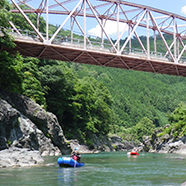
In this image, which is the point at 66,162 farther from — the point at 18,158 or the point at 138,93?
the point at 138,93

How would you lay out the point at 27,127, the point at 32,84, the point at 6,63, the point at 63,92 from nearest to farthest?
1. the point at 6,63
2. the point at 27,127
3. the point at 32,84
4. the point at 63,92

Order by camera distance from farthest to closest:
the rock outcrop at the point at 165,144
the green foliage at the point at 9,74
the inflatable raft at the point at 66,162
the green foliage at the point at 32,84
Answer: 1. the rock outcrop at the point at 165,144
2. the green foliage at the point at 32,84
3. the green foliage at the point at 9,74
4. the inflatable raft at the point at 66,162

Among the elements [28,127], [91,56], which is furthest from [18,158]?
[91,56]

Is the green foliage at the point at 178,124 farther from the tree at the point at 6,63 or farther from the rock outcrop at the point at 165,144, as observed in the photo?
the tree at the point at 6,63

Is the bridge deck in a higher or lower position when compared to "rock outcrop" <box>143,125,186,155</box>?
higher

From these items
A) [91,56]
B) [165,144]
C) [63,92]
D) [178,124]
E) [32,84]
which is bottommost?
[165,144]

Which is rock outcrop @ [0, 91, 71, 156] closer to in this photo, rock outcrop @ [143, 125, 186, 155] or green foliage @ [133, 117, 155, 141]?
rock outcrop @ [143, 125, 186, 155]

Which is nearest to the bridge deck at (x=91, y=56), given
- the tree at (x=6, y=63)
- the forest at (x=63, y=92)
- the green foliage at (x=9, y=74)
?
the forest at (x=63, y=92)

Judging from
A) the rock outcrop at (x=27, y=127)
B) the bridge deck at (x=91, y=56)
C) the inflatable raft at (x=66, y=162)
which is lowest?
the inflatable raft at (x=66, y=162)

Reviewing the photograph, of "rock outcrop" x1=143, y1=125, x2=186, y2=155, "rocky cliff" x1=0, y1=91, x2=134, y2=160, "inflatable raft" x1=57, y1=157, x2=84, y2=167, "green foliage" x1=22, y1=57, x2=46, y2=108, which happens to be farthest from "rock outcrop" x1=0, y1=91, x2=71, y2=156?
"rock outcrop" x1=143, y1=125, x2=186, y2=155

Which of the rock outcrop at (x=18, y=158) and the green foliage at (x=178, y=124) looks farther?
the green foliage at (x=178, y=124)

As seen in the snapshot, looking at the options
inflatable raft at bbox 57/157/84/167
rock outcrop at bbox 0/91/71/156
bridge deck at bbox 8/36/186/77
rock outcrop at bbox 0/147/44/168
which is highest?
bridge deck at bbox 8/36/186/77


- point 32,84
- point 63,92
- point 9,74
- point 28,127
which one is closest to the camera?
point 28,127

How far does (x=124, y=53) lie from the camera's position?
116ft
